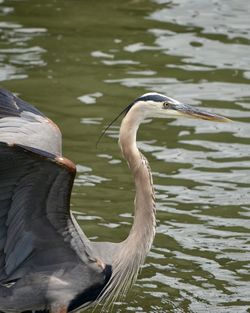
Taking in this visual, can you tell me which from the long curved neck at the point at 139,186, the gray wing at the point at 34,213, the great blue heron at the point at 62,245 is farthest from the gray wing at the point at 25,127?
the gray wing at the point at 34,213

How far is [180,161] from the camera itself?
10180 millimetres

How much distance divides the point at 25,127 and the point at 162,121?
342cm

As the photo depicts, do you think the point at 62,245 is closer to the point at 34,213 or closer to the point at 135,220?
the point at 34,213

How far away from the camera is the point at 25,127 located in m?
7.90

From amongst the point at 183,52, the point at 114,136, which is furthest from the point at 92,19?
the point at 114,136

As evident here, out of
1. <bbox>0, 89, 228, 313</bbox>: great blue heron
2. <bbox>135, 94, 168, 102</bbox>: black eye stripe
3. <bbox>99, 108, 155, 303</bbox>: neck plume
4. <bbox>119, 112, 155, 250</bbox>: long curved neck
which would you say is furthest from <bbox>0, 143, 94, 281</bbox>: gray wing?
<bbox>135, 94, 168, 102</bbox>: black eye stripe

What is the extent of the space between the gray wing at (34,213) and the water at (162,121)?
0.74 m

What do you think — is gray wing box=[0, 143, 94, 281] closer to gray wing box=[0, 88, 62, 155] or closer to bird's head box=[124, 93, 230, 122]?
gray wing box=[0, 88, 62, 155]

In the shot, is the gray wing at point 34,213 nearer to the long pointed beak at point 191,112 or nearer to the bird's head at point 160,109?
the bird's head at point 160,109

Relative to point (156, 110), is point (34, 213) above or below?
below

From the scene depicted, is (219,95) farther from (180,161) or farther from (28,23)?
(28,23)

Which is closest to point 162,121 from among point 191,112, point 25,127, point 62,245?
point 25,127

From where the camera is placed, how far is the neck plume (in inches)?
291

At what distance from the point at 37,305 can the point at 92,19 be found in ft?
23.7
